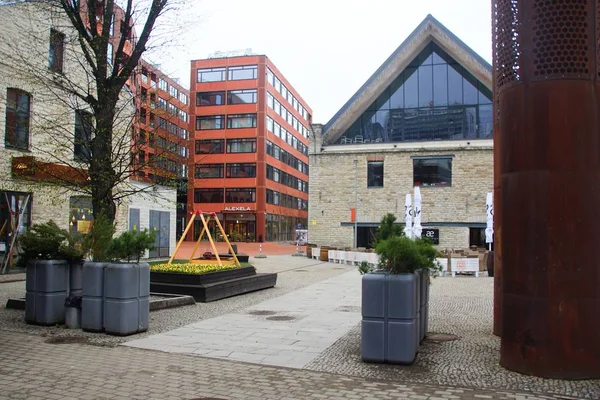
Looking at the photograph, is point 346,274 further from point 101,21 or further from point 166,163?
point 101,21

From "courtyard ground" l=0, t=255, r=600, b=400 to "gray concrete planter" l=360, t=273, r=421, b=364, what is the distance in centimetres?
23

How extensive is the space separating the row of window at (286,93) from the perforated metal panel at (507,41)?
67.4 metres

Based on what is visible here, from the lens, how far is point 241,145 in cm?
7206

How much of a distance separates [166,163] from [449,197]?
27.0 meters

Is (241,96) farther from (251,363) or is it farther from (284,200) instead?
(251,363)

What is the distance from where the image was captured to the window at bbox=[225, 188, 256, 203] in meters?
Answer: 70.8

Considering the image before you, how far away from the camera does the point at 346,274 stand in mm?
22562

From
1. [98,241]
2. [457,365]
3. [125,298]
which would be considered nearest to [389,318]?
[457,365]

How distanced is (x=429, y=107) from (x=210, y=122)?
40489 mm

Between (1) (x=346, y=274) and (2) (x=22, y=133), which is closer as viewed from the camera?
(2) (x=22, y=133)

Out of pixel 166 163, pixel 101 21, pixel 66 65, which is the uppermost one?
pixel 66 65

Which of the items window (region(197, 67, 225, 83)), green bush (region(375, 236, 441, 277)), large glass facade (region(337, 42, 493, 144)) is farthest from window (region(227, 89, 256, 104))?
green bush (region(375, 236, 441, 277))

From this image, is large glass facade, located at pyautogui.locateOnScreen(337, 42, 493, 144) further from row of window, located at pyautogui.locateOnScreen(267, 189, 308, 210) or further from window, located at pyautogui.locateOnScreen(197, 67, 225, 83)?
window, located at pyautogui.locateOnScreen(197, 67, 225, 83)

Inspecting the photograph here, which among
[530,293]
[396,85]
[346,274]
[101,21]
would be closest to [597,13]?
[530,293]
